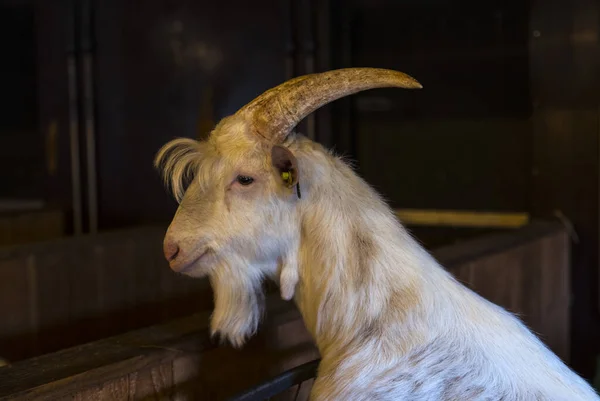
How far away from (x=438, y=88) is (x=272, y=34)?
1.21m

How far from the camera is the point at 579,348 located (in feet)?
16.0

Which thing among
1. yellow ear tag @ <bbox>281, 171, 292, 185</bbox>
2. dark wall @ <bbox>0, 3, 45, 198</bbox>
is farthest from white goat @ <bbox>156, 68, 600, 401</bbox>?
dark wall @ <bbox>0, 3, 45, 198</bbox>

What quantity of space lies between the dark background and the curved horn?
10.5 ft

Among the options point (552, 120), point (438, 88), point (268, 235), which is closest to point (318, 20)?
point (438, 88)

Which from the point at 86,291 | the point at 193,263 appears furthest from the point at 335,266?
the point at 86,291

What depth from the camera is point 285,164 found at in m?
1.83

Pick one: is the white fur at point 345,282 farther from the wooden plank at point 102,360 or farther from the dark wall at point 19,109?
the dark wall at point 19,109

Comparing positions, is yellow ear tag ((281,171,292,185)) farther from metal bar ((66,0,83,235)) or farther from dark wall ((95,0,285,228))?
metal bar ((66,0,83,235))

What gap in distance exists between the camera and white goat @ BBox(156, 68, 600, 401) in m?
1.76

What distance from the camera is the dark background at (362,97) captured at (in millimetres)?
4754

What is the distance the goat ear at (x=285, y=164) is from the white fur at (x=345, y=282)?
3cm

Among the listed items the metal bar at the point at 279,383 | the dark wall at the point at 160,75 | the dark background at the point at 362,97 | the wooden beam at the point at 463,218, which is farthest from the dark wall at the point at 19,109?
the metal bar at the point at 279,383

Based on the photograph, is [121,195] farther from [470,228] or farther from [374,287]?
[374,287]

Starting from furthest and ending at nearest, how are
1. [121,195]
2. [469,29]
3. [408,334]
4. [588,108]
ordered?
[121,195]
[469,29]
[588,108]
[408,334]
